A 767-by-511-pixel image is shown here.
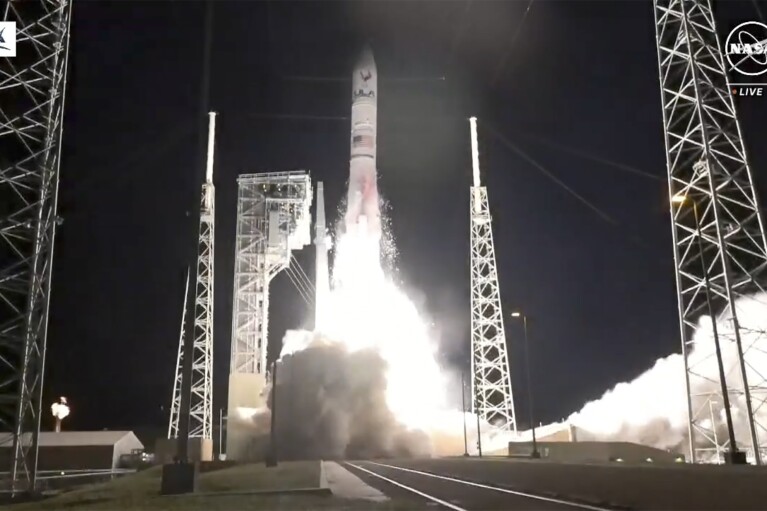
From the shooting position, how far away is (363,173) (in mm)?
51594

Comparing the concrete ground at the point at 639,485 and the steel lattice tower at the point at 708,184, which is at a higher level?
the steel lattice tower at the point at 708,184

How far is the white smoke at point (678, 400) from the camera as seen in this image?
40.6 meters

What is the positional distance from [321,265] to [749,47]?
37.0 meters

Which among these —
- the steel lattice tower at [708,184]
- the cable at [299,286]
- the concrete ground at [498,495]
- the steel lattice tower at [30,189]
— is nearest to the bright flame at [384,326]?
the cable at [299,286]

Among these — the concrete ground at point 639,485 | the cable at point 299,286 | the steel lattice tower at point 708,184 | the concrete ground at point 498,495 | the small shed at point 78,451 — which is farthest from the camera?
the cable at point 299,286

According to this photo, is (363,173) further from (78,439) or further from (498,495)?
(498,495)

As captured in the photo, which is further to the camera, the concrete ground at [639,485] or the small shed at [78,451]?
the small shed at [78,451]

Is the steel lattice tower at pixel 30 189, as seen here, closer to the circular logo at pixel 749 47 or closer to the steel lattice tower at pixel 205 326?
the steel lattice tower at pixel 205 326

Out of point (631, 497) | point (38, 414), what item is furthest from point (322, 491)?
point (38, 414)

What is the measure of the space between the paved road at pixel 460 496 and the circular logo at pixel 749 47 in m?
24.8

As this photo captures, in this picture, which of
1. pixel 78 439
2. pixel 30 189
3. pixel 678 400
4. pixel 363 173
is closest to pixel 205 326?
pixel 78 439

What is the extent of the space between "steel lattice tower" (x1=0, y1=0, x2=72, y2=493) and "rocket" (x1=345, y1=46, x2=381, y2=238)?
24.7m

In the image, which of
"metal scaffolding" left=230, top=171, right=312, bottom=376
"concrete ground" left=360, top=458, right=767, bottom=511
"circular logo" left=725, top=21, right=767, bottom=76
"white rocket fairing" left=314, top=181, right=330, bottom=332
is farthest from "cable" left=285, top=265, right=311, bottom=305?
"concrete ground" left=360, top=458, right=767, bottom=511

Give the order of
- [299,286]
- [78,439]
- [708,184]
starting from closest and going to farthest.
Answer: [708,184] → [78,439] → [299,286]
